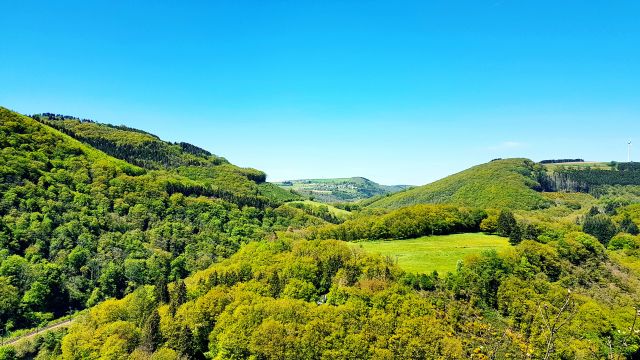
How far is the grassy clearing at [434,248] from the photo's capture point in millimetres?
109125

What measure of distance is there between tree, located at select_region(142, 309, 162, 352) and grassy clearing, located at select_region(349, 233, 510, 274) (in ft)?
209

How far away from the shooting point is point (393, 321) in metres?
85.2

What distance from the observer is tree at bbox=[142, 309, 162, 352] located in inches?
3644

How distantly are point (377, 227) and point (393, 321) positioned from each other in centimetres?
6261

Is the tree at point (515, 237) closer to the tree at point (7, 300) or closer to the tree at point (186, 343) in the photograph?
the tree at point (186, 343)

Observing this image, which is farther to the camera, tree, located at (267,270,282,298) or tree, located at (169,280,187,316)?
tree, located at (267,270,282,298)

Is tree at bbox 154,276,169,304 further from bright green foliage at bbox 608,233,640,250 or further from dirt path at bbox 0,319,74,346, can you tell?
bright green foliage at bbox 608,233,640,250

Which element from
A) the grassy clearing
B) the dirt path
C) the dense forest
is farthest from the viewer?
the dirt path

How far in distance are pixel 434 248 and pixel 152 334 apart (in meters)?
83.7

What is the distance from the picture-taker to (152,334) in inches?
3674

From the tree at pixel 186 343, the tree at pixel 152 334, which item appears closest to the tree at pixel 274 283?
the tree at pixel 186 343

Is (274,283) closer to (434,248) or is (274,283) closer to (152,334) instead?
(152,334)

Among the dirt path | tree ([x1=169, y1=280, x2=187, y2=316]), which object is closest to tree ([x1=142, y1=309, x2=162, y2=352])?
tree ([x1=169, y1=280, x2=187, y2=316])

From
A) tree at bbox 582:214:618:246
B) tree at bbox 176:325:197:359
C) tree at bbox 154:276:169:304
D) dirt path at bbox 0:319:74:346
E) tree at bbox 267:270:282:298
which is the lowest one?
dirt path at bbox 0:319:74:346
